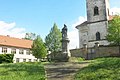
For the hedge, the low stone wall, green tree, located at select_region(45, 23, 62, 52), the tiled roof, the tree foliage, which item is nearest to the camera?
the low stone wall

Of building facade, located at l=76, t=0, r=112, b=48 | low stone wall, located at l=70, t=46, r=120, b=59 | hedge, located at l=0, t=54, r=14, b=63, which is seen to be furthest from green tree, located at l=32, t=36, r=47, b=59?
low stone wall, located at l=70, t=46, r=120, b=59

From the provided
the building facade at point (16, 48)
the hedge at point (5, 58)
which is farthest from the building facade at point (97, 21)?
the building facade at point (16, 48)

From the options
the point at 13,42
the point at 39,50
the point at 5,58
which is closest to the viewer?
the point at 5,58

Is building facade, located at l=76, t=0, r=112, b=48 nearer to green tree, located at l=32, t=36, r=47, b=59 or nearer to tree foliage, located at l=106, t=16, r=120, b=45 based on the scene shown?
tree foliage, located at l=106, t=16, r=120, b=45

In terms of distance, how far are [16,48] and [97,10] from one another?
73.2ft

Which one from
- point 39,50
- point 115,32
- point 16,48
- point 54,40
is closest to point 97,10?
point 115,32

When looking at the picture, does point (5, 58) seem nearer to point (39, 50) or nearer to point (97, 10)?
point (39, 50)

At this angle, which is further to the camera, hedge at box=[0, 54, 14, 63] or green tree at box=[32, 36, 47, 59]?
green tree at box=[32, 36, 47, 59]

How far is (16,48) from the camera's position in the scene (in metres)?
59.6

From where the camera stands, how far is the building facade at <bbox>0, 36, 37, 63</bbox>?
56.9 m

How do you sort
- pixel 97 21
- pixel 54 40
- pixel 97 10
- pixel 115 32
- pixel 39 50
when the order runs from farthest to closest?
pixel 54 40 → pixel 97 10 → pixel 97 21 → pixel 39 50 → pixel 115 32

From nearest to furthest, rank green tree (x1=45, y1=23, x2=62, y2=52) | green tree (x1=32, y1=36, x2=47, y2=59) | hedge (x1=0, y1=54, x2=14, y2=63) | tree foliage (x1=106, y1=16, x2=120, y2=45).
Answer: tree foliage (x1=106, y1=16, x2=120, y2=45)
hedge (x1=0, y1=54, x2=14, y2=63)
green tree (x1=32, y1=36, x2=47, y2=59)
green tree (x1=45, y1=23, x2=62, y2=52)

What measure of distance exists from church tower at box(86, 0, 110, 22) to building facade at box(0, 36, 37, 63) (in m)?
19.6

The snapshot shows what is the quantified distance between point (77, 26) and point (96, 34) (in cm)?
703
